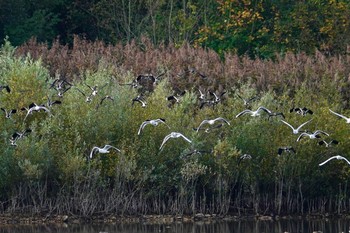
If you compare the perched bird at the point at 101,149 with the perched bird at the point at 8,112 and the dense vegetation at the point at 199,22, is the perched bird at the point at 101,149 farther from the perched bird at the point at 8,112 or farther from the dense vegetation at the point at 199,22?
the dense vegetation at the point at 199,22

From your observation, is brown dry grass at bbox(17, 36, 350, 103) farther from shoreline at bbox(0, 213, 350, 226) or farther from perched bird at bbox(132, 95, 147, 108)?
shoreline at bbox(0, 213, 350, 226)

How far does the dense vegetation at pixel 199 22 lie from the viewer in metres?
50.3

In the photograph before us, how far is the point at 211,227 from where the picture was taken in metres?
33.8

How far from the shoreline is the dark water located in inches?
15.3

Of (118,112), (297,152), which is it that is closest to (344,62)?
(297,152)

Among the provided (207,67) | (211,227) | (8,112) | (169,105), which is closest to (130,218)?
(211,227)

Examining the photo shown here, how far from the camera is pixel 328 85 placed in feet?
129

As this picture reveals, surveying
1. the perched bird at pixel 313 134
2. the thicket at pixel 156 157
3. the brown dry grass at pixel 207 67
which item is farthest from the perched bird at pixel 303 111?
the brown dry grass at pixel 207 67

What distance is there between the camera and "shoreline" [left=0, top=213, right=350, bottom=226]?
34.4 metres

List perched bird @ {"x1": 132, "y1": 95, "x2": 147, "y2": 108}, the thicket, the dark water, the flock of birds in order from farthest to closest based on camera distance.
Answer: perched bird @ {"x1": 132, "y1": 95, "x2": 147, "y2": 108} < the thicket < the flock of birds < the dark water

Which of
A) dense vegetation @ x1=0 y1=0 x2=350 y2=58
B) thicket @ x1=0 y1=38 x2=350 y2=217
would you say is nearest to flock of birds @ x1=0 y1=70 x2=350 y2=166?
thicket @ x1=0 y1=38 x2=350 y2=217

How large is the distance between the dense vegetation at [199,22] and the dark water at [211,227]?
1548 centimetres

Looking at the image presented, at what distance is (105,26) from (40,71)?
56.5 ft

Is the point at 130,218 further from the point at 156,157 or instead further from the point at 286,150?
the point at 286,150
